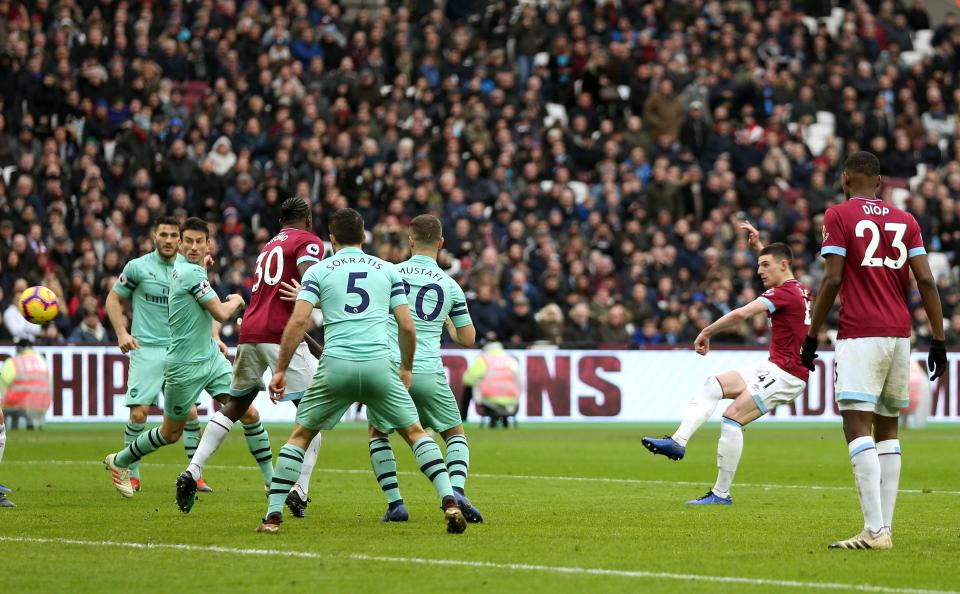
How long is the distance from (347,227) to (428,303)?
120 cm

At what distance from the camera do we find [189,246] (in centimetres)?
1359

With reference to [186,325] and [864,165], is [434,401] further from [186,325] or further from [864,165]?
[864,165]

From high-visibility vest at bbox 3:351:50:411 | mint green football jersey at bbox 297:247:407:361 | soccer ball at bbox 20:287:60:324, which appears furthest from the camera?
high-visibility vest at bbox 3:351:50:411

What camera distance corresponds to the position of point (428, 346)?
1191cm

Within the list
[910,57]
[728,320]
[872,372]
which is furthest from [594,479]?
[910,57]

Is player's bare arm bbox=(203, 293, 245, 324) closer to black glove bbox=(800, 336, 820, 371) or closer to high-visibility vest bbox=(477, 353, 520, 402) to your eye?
black glove bbox=(800, 336, 820, 371)

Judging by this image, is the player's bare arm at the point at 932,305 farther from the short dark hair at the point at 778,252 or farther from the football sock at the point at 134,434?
the football sock at the point at 134,434

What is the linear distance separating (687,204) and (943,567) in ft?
76.7

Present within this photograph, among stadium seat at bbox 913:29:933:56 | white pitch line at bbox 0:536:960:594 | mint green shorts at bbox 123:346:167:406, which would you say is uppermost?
stadium seat at bbox 913:29:933:56

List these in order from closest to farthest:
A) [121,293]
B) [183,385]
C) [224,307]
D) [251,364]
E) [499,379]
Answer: [251,364]
[224,307]
[183,385]
[121,293]
[499,379]

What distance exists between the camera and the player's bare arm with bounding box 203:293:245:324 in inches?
513

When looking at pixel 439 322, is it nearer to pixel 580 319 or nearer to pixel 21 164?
pixel 580 319

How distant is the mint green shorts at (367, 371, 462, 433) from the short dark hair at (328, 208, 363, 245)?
51.2 inches

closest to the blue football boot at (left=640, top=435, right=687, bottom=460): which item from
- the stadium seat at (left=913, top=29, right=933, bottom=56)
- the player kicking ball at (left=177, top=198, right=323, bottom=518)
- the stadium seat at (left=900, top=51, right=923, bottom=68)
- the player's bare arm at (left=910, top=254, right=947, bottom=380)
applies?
the player kicking ball at (left=177, top=198, right=323, bottom=518)
